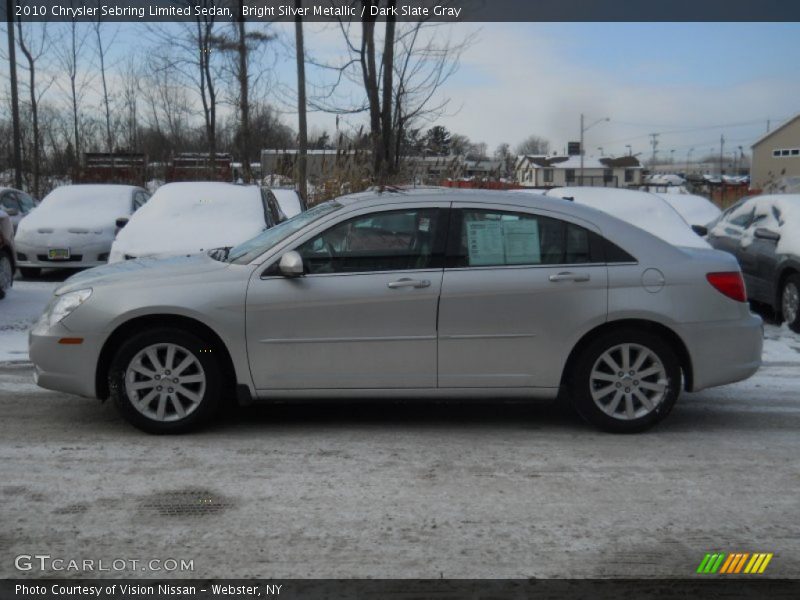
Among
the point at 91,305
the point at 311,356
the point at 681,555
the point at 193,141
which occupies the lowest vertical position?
the point at 681,555

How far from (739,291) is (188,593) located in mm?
4001

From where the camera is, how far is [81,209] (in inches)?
579

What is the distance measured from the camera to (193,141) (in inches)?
1388

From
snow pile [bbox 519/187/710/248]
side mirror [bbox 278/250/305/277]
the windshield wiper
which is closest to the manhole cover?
side mirror [bbox 278/250/305/277]

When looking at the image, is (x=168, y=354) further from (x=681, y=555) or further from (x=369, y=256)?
(x=681, y=555)

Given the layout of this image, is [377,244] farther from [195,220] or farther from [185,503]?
[195,220]

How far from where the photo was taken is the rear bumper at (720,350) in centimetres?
568

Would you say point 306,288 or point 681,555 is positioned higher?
point 306,288

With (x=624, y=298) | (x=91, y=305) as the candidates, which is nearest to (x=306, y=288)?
(x=91, y=305)

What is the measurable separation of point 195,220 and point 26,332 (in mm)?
2156

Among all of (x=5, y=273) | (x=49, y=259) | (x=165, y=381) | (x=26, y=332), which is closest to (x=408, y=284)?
(x=165, y=381)

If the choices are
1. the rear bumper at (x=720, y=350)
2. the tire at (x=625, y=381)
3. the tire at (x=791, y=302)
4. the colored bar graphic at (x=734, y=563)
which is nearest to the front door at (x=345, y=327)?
the tire at (x=625, y=381)

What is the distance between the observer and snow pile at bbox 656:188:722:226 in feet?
47.5

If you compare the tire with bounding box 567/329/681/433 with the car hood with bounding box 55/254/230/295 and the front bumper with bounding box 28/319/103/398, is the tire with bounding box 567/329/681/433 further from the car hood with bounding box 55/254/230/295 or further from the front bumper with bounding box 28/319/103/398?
the front bumper with bounding box 28/319/103/398
